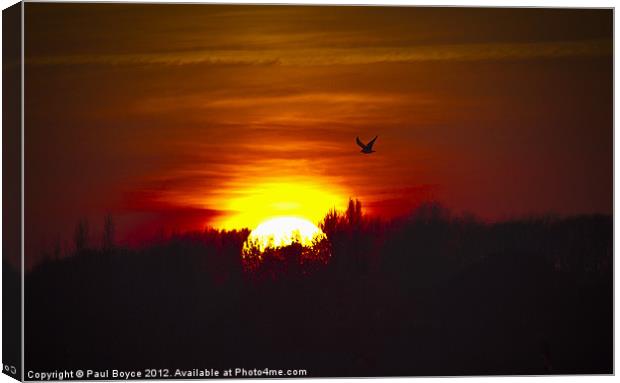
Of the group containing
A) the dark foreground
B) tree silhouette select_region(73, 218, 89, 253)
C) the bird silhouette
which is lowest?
the dark foreground

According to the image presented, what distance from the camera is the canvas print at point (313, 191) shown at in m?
11.6

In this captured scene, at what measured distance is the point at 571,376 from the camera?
40.0ft

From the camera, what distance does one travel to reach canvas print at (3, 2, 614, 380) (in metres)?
11.6

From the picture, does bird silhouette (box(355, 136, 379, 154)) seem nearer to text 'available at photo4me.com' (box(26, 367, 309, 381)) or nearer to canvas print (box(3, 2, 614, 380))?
canvas print (box(3, 2, 614, 380))

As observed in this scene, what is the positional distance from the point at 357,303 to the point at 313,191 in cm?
99

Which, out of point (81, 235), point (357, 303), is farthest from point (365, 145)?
point (81, 235)

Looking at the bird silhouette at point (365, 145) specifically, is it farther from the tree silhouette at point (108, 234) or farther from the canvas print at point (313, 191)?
the tree silhouette at point (108, 234)

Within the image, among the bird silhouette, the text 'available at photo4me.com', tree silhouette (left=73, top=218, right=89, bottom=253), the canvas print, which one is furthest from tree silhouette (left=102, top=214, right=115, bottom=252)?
the bird silhouette

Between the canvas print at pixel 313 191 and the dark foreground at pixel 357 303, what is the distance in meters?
0.02

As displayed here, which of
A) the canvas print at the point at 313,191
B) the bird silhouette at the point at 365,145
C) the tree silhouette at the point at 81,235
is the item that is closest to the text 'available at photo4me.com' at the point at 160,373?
the canvas print at the point at 313,191

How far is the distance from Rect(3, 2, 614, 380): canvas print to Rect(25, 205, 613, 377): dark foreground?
0.05 feet

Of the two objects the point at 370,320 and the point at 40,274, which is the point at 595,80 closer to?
the point at 370,320

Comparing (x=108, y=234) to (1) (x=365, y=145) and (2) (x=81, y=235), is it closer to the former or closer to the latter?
(2) (x=81, y=235)

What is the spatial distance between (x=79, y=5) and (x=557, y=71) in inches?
157
